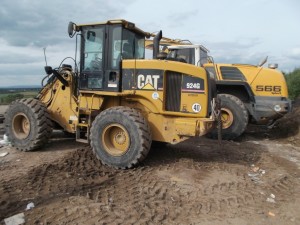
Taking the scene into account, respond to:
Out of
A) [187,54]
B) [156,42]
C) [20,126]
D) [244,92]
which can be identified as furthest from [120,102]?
[244,92]

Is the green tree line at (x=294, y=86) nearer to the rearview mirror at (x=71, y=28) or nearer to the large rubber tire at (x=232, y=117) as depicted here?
the large rubber tire at (x=232, y=117)

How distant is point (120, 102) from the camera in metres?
6.87

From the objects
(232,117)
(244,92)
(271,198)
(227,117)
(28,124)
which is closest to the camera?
(271,198)

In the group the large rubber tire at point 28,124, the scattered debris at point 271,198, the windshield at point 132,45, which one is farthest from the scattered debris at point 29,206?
the scattered debris at point 271,198

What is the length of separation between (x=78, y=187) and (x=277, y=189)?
3231 mm

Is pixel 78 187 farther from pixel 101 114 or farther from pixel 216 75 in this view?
pixel 216 75

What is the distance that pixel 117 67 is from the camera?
21.6ft

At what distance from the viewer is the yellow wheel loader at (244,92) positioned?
31.0 ft

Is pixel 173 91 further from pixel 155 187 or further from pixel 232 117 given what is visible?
pixel 232 117

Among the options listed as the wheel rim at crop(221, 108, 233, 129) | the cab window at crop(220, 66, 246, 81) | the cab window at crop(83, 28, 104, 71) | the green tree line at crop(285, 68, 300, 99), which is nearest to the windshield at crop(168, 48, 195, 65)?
the cab window at crop(220, 66, 246, 81)

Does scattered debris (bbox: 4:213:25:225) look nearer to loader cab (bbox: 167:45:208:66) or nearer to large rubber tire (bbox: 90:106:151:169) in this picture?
large rubber tire (bbox: 90:106:151:169)

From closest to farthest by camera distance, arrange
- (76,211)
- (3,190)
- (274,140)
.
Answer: (76,211), (3,190), (274,140)

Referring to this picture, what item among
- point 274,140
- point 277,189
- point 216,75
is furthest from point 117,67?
point 274,140

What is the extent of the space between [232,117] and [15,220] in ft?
22.1
